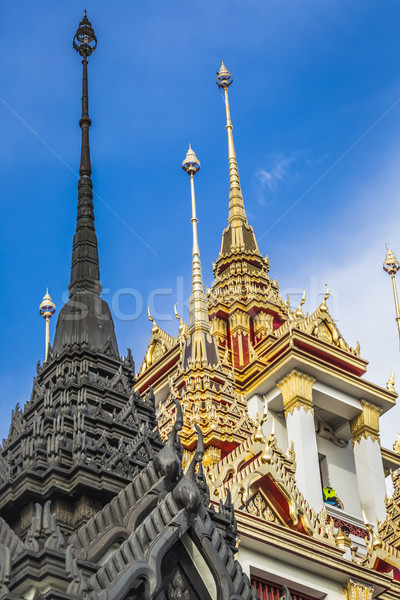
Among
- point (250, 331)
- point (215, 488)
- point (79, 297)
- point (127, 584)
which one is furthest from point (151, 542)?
point (250, 331)

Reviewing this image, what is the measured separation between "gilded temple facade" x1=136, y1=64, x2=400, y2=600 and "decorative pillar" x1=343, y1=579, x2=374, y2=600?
21 millimetres

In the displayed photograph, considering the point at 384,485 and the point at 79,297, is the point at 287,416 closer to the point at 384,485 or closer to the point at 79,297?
the point at 384,485

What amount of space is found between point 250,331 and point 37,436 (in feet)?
67.3

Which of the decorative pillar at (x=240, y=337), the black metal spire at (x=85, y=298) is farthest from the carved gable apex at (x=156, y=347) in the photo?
the black metal spire at (x=85, y=298)

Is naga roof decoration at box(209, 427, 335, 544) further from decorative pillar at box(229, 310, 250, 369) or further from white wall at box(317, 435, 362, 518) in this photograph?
decorative pillar at box(229, 310, 250, 369)

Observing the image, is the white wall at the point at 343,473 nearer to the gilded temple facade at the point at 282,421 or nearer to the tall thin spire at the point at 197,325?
the gilded temple facade at the point at 282,421

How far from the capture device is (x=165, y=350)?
34094mm

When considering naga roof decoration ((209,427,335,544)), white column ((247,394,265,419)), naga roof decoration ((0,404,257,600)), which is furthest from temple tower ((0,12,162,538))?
white column ((247,394,265,419))

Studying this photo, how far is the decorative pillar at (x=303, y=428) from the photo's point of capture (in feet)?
96.9

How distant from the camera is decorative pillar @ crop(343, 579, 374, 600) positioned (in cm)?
2019

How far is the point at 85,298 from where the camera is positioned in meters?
17.9

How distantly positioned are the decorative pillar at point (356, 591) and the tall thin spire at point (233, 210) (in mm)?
19588

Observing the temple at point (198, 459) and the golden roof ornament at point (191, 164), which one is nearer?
the temple at point (198, 459)

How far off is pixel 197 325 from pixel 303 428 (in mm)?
4155
